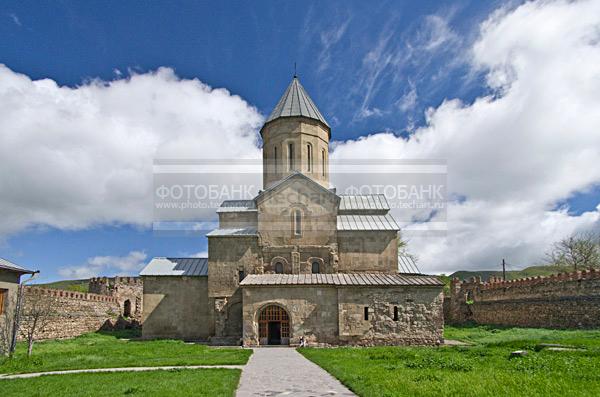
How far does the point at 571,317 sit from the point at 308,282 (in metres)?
12.8

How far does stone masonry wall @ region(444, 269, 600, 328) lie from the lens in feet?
63.5

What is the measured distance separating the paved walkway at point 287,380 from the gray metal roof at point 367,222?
10.6m

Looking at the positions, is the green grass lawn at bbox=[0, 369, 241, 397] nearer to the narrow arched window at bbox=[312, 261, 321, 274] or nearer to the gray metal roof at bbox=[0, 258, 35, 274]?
the gray metal roof at bbox=[0, 258, 35, 274]

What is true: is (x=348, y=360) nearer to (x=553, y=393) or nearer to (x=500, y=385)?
(x=500, y=385)

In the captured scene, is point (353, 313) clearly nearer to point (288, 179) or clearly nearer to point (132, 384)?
point (288, 179)

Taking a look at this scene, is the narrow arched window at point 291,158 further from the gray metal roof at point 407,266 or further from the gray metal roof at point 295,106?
the gray metal roof at point 407,266

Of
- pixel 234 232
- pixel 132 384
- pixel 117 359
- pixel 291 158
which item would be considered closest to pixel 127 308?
pixel 234 232

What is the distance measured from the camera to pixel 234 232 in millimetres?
21781

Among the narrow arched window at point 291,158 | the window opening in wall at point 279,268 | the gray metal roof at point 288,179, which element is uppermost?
the narrow arched window at point 291,158

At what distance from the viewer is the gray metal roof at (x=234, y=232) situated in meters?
21.4

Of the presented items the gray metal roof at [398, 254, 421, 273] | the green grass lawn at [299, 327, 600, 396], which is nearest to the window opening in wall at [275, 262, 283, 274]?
the gray metal roof at [398, 254, 421, 273]

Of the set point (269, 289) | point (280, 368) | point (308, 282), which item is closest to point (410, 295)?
point (308, 282)

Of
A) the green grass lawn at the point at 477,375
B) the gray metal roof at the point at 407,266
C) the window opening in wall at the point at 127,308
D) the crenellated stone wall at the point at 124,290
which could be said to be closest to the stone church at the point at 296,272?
the gray metal roof at the point at 407,266

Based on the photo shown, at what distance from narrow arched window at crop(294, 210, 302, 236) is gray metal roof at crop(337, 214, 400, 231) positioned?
1997 mm
